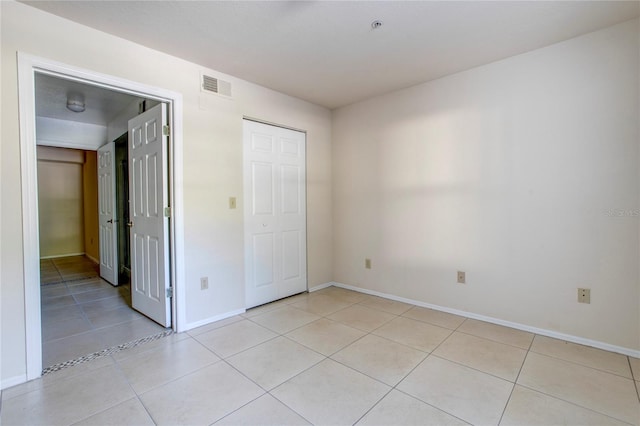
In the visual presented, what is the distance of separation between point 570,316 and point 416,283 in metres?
1.32

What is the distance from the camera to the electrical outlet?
2.34 metres

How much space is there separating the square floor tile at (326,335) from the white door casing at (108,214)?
317cm

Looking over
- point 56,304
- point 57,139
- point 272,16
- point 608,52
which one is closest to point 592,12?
point 608,52

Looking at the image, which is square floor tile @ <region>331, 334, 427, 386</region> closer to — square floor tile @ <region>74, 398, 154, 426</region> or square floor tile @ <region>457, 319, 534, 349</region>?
square floor tile @ <region>457, 319, 534, 349</region>

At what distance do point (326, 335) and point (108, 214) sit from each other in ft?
12.6

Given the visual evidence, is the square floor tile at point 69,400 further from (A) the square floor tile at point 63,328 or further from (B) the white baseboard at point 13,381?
(A) the square floor tile at point 63,328

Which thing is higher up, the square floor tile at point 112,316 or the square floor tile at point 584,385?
the square floor tile at point 112,316

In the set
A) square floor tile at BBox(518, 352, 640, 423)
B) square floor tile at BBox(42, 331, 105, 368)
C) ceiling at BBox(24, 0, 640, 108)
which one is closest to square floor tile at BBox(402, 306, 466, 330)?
square floor tile at BBox(518, 352, 640, 423)

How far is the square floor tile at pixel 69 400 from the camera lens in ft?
5.20

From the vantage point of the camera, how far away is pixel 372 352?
2.27 metres

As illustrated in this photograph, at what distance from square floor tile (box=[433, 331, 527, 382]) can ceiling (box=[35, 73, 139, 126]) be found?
4.01 metres

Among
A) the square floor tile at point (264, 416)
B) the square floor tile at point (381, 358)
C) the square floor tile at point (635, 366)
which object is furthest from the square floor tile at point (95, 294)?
the square floor tile at point (635, 366)

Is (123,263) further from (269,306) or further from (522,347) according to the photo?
(522,347)

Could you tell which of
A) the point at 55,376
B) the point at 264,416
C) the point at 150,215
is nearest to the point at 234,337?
the point at 264,416
